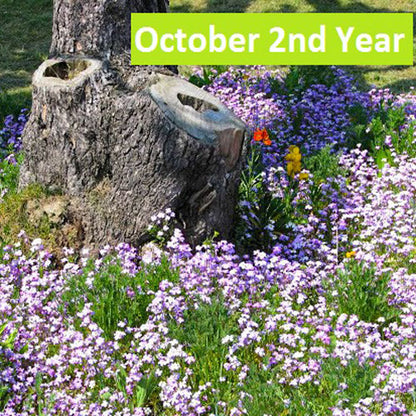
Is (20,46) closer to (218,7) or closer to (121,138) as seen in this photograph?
(218,7)

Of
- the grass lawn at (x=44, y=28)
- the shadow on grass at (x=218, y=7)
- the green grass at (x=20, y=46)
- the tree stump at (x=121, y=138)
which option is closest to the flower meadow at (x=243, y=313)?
the tree stump at (x=121, y=138)

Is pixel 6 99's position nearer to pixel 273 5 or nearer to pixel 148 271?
pixel 148 271

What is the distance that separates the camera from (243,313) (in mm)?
4191

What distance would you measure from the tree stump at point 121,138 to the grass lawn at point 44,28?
3.49 meters

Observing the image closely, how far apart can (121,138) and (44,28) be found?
7357 millimetres

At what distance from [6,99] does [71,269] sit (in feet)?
14.1

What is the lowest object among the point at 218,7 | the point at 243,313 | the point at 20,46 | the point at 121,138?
the point at 243,313

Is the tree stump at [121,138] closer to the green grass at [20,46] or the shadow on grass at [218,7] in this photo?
the green grass at [20,46]

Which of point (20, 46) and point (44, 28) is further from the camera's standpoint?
point (44, 28)

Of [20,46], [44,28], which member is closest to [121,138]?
[20,46]

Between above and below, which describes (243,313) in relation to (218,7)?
below

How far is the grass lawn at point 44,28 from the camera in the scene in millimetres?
9248

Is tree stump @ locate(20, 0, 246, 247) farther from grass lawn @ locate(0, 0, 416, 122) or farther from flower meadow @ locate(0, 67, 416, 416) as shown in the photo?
grass lawn @ locate(0, 0, 416, 122)

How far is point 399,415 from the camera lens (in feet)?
10.1
